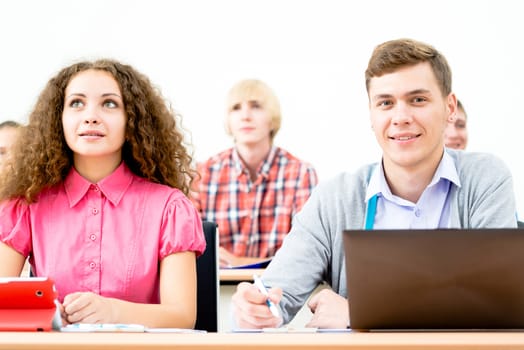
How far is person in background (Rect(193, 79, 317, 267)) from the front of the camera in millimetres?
3971

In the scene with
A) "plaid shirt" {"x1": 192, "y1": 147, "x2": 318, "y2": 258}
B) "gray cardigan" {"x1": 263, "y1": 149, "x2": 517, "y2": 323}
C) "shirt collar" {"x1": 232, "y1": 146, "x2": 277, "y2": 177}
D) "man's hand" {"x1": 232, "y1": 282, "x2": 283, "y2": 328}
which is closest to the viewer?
"man's hand" {"x1": 232, "y1": 282, "x2": 283, "y2": 328}

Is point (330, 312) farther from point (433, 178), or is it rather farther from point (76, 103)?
point (76, 103)

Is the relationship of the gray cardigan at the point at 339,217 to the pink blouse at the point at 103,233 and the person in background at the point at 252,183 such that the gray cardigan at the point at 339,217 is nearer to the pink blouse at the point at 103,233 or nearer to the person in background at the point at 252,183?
the pink blouse at the point at 103,233

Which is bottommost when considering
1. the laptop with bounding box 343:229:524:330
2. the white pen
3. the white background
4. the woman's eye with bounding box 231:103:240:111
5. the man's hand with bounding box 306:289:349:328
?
the man's hand with bounding box 306:289:349:328

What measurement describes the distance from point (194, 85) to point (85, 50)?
674 mm

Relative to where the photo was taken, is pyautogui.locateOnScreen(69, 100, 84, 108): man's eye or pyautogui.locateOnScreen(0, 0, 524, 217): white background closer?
pyautogui.locateOnScreen(69, 100, 84, 108): man's eye

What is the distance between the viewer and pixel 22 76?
479cm

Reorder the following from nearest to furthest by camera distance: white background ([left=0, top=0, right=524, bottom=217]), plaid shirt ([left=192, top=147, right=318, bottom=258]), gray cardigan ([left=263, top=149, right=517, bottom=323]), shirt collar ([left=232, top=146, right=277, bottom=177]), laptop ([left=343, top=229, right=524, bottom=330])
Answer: laptop ([left=343, top=229, right=524, bottom=330]) → gray cardigan ([left=263, top=149, right=517, bottom=323]) → plaid shirt ([left=192, top=147, right=318, bottom=258]) → shirt collar ([left=232, top=146, right=277, bottom=177]) → white background ([left=0, top=0, right=524, bottom=217])

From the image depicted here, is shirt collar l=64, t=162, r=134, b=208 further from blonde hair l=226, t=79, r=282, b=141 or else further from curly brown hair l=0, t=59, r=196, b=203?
blonde hair l=226, t=79, r=282, b=141

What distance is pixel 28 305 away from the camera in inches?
56.6

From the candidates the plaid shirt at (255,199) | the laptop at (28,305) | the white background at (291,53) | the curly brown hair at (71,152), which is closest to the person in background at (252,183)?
the plaid shirt at (255,199)

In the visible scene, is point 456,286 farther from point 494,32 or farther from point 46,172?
point 494,32

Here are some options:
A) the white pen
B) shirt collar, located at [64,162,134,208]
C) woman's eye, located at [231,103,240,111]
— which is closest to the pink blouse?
shirt collar, located at [64,162,134,208]

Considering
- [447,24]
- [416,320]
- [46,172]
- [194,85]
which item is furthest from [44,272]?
[447,24]
